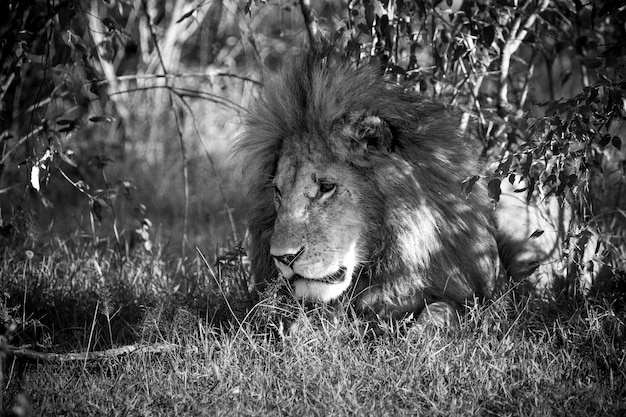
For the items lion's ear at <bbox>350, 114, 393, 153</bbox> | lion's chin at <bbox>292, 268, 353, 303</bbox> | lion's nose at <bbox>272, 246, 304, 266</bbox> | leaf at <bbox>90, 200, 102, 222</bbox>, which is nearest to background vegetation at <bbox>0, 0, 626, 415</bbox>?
leaf at <bbox>90, 200, 102, 222</bbox>

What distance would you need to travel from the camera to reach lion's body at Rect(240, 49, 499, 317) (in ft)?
12.0

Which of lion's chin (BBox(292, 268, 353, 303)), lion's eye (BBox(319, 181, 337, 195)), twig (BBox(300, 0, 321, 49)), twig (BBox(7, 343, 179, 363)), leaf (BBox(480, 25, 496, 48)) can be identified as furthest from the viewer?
twig (BBox(300, 0, 321, 49))

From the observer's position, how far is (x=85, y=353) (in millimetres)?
3404

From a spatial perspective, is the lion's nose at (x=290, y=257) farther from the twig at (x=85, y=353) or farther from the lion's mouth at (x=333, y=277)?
the twig at (x=85, y=353)

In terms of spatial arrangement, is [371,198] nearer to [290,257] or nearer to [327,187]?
[327,187]

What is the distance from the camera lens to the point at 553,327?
11.9 ft

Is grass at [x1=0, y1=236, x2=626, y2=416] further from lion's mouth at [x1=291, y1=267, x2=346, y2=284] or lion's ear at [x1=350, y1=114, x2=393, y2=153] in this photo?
lion's ear at [x1=350, y1=114, x2=393, y2=153]

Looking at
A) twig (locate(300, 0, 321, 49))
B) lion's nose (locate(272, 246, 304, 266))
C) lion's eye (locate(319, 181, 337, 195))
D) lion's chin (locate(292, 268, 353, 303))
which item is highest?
twig (locate(300, 0, 321, 49))

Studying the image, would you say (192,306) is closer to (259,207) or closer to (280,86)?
(259,207)

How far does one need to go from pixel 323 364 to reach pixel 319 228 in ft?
2.12

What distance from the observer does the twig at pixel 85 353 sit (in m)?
3.38

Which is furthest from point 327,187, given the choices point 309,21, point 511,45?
point 511,45

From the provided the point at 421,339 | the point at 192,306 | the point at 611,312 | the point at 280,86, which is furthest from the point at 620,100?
the point at 192,306

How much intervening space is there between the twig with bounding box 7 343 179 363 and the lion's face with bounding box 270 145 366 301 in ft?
2.13
